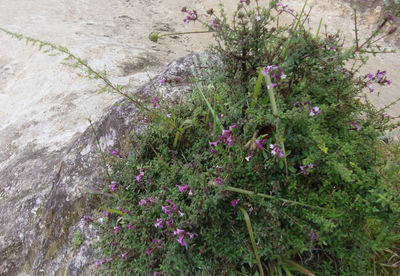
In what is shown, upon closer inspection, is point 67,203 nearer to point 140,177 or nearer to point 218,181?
point 140,177

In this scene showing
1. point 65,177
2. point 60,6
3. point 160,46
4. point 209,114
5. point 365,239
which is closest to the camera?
point 365,239

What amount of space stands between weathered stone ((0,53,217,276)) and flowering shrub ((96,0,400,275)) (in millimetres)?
635

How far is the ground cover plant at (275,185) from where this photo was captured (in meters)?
1.56

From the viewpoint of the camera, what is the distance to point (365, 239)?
158cm

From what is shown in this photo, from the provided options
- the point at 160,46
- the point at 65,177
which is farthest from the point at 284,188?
the point at 160,46

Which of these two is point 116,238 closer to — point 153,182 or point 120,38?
point 153,182

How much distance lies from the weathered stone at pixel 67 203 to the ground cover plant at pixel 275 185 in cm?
63

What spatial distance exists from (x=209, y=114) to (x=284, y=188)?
0.79 meters

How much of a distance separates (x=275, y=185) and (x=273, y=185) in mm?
10

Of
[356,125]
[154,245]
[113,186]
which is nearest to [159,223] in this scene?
[154,245]

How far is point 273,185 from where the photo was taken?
5.11 feet

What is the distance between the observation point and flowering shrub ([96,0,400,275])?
1566 mm

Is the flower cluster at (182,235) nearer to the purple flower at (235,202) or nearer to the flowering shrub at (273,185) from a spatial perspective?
the flowering shrub at (273,185)

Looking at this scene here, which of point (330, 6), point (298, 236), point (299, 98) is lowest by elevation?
point (330, 6)
